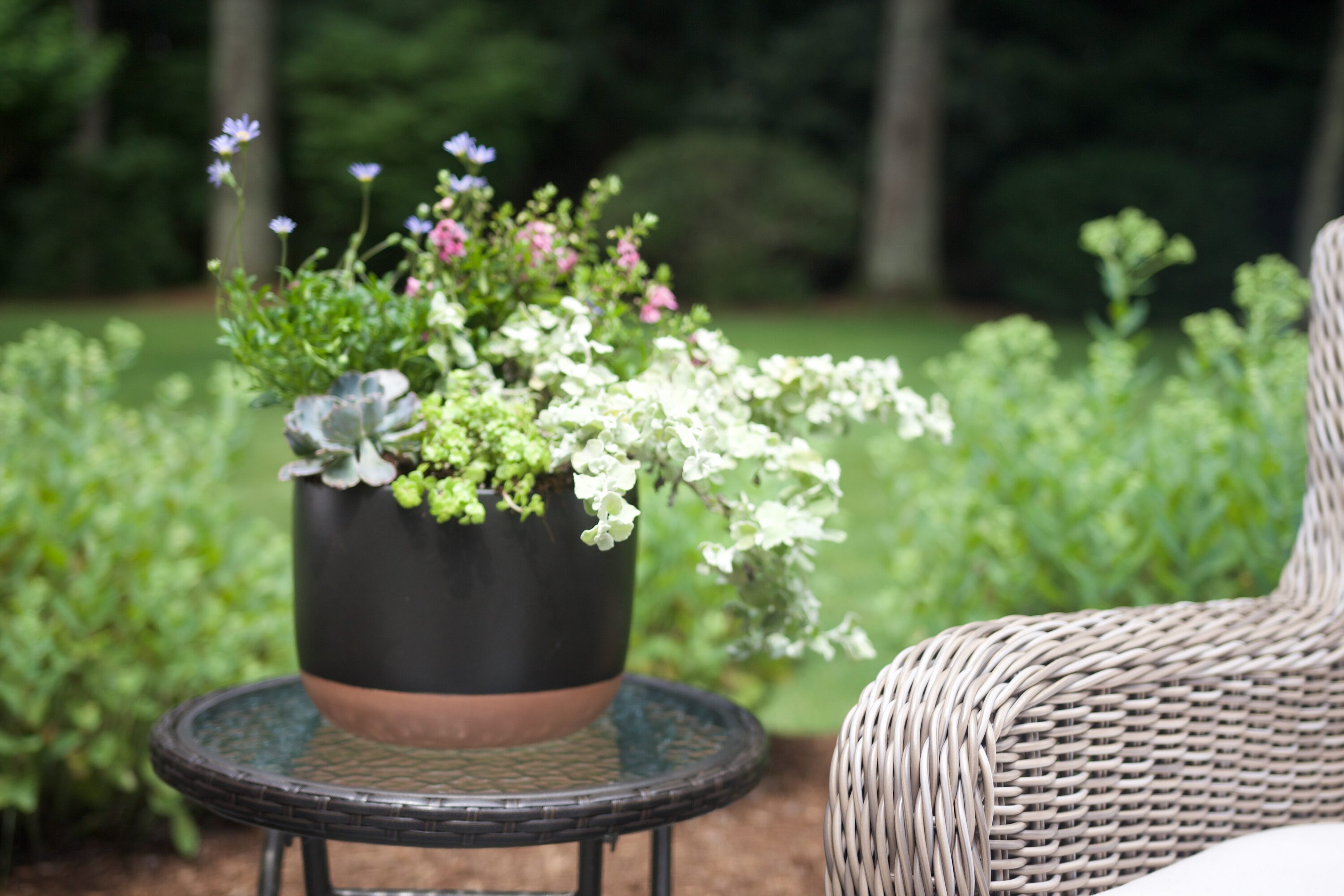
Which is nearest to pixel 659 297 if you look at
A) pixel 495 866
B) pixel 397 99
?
pixel 495 866

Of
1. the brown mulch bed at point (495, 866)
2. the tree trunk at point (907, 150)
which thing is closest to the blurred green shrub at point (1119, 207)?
the tree trunk at point (907, 150)

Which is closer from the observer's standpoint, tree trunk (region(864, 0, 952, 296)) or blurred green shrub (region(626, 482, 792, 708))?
blurred green shrub (region(626, 482, 792, 708))

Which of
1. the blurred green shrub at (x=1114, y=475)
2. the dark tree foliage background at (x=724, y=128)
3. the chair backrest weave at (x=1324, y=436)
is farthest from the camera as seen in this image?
the dark tree foliage background at (x=724, y=128)

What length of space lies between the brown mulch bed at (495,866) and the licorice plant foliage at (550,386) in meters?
0.85

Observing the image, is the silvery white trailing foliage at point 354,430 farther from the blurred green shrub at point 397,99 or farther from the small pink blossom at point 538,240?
the blurred green shrub at point 397,99

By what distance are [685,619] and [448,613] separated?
1.26 m

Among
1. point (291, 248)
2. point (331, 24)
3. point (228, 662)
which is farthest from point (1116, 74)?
point (228, 662)

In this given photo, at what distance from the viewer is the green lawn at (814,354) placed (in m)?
3.00

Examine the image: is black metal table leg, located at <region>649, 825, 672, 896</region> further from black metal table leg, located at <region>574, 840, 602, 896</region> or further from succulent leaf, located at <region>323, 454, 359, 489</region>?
succulent leaf, located at <region>323, 454, 359, 489</region>

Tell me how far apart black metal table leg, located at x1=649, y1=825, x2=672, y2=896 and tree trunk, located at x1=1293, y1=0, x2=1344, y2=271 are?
10004 mm

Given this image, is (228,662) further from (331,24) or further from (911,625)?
(331,24)

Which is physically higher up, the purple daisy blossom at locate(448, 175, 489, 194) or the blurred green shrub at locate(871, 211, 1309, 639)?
the purple daisy blossom at locate(448, 175, 489, 194)

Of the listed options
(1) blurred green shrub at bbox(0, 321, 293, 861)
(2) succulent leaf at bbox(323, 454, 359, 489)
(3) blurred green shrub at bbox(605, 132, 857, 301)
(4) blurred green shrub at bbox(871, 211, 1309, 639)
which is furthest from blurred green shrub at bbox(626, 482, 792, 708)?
(3) blurred green shrub at bbox(605, 132, 857, 301)

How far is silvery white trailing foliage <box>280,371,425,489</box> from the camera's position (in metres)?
1.10
